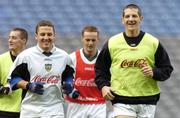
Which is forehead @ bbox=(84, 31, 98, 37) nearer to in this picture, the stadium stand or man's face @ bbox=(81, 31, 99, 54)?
man's face @ bbox=(81, 31, 99, 54)

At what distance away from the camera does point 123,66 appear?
4887mm

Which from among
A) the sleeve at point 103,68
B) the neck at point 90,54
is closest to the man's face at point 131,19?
the sleeve at point 103,68

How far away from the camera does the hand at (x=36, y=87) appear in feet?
16.4

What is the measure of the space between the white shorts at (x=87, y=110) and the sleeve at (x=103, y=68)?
121 cm

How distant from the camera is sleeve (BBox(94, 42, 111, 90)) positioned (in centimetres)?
500

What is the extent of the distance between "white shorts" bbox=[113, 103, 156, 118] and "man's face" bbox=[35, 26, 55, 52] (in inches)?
34.2

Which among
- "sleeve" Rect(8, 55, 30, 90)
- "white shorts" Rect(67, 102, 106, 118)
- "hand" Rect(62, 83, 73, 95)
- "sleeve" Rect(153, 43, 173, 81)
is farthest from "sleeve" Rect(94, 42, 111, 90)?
"white shorts" Rect(67, 102, 106, 118)

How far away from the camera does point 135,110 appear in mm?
4910

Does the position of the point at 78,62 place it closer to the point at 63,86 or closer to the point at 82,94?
the point at 82,94

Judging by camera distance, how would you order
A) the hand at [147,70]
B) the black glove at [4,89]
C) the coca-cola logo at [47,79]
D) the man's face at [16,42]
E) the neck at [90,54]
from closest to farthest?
the hand at [147,70] < the coca-cola logo at [47,79] < the black glove at [4,89] < the man's face at [16,42] < the neck at [90,54]

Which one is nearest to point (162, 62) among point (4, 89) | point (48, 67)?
point (48, 67)

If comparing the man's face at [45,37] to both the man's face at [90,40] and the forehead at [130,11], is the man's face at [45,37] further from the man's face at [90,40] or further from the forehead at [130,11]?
the man's face at [90,40]

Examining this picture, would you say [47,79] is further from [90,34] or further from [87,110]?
[87,110]

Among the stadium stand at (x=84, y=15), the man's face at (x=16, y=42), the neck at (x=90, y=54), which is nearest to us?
the man's face at (x=16, y=42)
